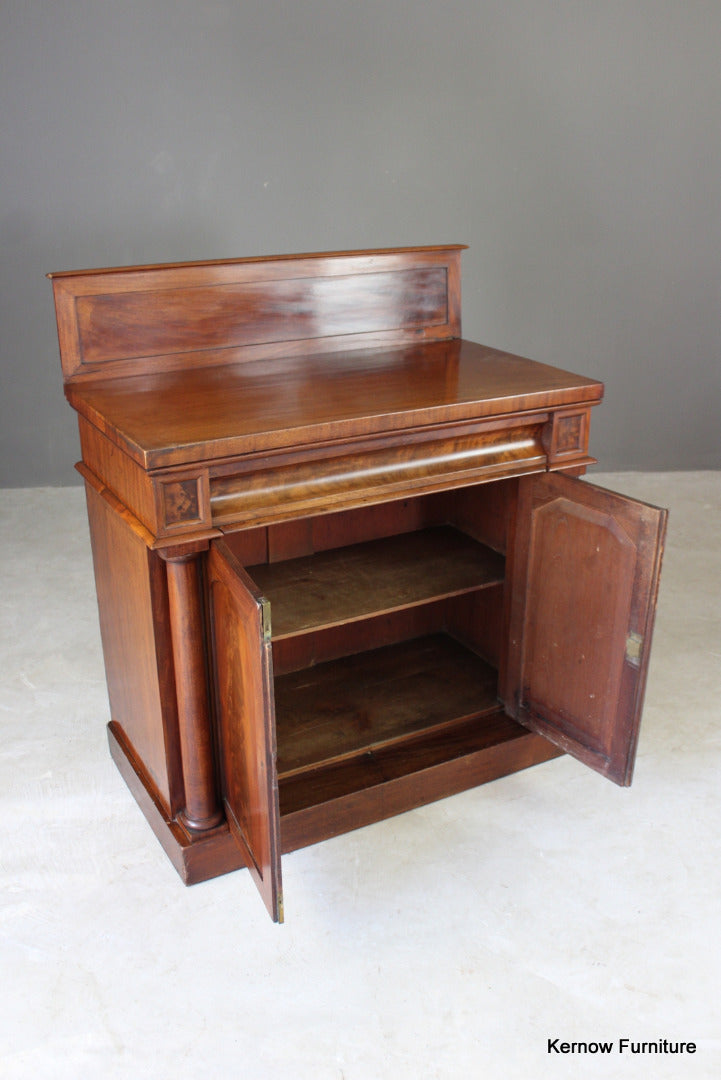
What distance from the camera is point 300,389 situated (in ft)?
7.28

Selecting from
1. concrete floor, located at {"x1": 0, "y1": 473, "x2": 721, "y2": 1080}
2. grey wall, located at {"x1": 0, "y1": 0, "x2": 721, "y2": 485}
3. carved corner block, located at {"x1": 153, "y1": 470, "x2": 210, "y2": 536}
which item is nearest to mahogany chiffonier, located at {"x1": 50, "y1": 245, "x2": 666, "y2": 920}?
carved corner block, located at {"x1": 153, "y1": 470, "x2": 210, "y2": 536}

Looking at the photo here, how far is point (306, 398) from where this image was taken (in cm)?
214

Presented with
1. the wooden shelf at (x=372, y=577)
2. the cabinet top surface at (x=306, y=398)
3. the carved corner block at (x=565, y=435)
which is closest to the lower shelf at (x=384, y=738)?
the wooden shelf at (x=372, y=577)

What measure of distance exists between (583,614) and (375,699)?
0.71m

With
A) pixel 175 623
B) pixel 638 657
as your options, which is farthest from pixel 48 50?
pixel 638 657

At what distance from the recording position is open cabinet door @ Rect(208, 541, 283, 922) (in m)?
1.74

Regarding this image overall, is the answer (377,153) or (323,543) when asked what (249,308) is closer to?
(323,543)

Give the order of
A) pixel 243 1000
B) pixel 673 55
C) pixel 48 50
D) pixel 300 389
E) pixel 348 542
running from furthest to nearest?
1. pixel 673 55
2. pixel 48 50
3. pixel 348 542
4. pixel 300 389
5. pixel 243 1000

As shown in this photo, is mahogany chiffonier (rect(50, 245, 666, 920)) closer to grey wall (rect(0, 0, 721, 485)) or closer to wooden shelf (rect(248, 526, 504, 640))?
wooden shelf (rect(248, 526, 504, 640))

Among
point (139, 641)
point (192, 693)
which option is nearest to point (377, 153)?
point (139, 641)

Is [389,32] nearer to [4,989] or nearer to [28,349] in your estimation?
[28,349]

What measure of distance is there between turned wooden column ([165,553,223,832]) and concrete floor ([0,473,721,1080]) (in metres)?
0.18

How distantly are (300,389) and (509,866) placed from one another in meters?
1.22

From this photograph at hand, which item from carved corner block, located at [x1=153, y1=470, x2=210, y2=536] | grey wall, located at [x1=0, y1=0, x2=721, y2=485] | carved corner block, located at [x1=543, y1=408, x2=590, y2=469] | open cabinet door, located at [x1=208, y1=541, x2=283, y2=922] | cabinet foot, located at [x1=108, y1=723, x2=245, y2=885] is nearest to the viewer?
open cabinet door, located at [x1=208, y1=541, x2=283, y2=922]
